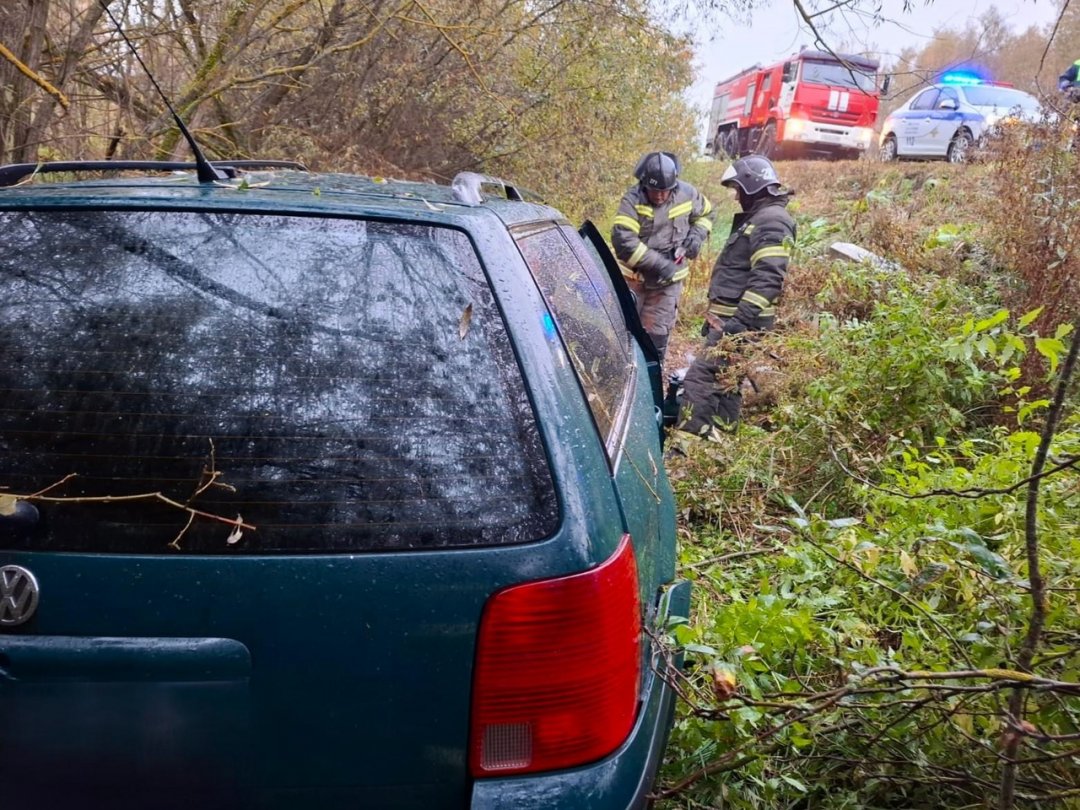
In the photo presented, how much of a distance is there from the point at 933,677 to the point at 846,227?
327 inches

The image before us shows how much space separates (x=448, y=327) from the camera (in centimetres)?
141

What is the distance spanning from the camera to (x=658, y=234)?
6184 millimetres

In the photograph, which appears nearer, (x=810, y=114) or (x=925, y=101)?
(x=925, y=101)

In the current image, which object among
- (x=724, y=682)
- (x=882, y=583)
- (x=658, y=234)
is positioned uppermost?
(x=658, y=234)

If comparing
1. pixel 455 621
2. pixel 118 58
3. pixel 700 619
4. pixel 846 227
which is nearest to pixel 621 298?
pixel 700 619

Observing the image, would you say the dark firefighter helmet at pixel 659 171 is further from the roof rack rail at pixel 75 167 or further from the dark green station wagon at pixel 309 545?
the dark green station wagon at pixel 309 545

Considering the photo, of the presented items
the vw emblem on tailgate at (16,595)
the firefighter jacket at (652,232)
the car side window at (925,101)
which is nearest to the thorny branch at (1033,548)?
the vw emblem on tailgate at (16,595)

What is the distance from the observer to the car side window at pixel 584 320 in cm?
164

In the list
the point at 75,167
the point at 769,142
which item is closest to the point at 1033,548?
the point at 75,167

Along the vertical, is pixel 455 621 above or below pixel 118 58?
below

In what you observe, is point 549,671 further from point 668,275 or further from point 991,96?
point 991,96

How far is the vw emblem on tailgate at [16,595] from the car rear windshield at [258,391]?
5cm

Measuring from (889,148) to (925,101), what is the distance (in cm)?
92

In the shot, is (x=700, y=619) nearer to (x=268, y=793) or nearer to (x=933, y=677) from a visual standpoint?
(x=933, y=677)
